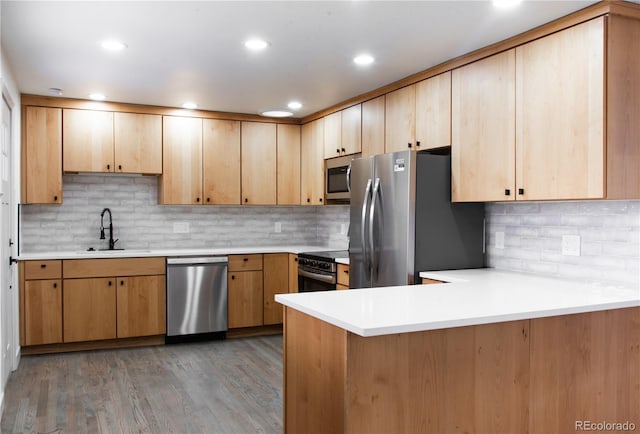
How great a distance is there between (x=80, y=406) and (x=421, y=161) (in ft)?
9.10

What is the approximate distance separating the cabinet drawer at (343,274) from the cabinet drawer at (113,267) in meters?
1.74

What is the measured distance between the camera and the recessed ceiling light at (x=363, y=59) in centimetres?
367

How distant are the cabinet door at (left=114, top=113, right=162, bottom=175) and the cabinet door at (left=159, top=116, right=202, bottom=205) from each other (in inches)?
2.7

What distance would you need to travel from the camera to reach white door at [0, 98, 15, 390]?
384cm

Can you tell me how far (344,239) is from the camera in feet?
19.6

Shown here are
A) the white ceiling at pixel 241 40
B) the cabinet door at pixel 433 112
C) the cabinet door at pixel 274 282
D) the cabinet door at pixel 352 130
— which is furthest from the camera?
the cabinet door at pixel 274 282

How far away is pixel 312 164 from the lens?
19.2ft

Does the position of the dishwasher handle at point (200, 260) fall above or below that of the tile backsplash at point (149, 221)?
below

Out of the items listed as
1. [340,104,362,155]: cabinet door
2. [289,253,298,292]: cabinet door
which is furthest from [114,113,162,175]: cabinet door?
[340,104,362,155]: cabinet door

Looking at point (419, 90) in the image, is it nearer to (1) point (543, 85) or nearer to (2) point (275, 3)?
(1) point (543, 85)

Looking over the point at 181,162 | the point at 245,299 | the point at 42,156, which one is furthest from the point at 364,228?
the point at 42,156

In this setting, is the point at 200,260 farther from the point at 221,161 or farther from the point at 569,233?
the point at 569,233

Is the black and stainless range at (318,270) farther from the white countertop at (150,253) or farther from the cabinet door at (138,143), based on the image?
the cabinet door at (138,143)

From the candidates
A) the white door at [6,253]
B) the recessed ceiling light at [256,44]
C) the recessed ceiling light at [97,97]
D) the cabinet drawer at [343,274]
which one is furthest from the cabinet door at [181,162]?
the recessed ceiling light at [256,44]
